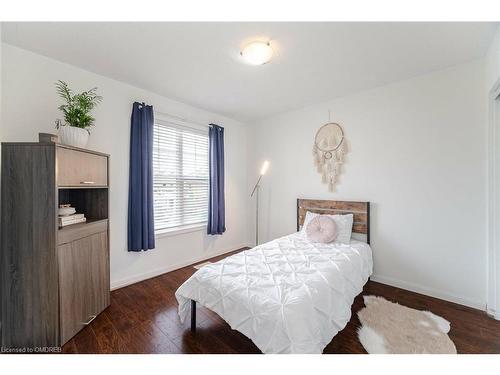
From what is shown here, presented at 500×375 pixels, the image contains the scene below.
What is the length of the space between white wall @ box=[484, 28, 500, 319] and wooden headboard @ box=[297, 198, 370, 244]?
1084 mm

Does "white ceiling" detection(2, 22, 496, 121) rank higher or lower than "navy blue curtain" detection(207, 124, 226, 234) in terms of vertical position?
higher

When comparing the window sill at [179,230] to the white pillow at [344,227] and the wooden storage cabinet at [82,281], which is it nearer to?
the wooden storage cabinet at [82,281]

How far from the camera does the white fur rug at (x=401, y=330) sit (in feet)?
5.27

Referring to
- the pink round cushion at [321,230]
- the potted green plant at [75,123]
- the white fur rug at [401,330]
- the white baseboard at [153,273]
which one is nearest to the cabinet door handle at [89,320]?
the white baseboard at [153,273]

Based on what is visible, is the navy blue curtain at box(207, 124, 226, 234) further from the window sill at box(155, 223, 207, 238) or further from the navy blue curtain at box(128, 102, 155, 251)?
the navy blue curtain at box(128, 102, 155, 251)

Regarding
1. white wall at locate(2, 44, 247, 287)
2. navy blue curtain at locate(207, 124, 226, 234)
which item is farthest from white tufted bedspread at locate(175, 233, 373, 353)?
navy blue curtain at locate(207, 124, 226, 234)

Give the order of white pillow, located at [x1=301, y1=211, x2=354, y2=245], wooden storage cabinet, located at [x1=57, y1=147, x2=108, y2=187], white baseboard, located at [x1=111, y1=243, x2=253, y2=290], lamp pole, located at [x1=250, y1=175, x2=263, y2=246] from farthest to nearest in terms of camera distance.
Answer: lamp pole, located at [x1=250, y1=175, x2=263, y2=246] < white pillow, located at [x1=301, y1=211, x2=354, y2=245] < white baseboard, located at [x1=111, y1=243, x2=253, y2=290] < wooden storage cabinet, located at [x1=57, y1=147, x2=108, y2=187]

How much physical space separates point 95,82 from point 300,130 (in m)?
2.82

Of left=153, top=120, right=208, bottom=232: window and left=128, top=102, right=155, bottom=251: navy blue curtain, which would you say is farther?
left=153, top=120, right=208, bottom=232: window

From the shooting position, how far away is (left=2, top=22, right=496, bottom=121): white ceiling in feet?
5.62

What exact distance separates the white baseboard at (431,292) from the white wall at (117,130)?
2.45 m

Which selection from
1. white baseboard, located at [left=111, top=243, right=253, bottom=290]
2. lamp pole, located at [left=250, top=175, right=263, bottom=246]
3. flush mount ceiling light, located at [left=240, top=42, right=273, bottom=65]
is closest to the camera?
flush mount ceiling light, located at [left=240, top=42, right=273, bottom=65]

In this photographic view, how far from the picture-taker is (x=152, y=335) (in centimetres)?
180
